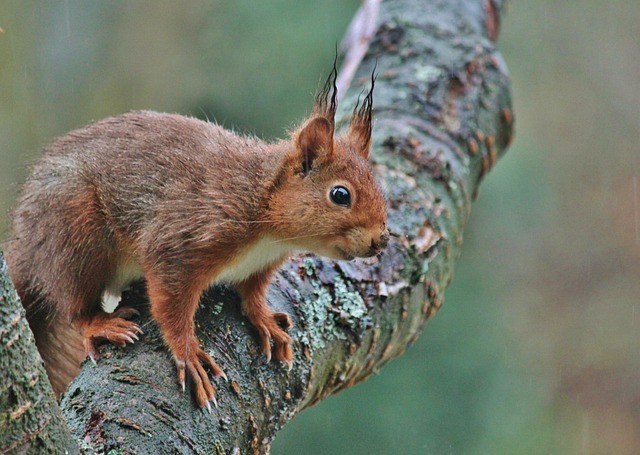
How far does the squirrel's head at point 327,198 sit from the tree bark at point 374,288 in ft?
0.66

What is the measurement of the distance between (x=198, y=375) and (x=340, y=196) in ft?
1.73

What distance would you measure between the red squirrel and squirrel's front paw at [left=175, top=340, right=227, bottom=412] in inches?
5.8

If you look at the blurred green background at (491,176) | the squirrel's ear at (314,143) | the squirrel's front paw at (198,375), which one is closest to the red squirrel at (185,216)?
the squirrel's ear at (314,143)

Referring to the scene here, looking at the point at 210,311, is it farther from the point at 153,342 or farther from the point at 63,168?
the point at 63,168

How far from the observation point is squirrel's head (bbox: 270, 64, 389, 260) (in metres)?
1.76

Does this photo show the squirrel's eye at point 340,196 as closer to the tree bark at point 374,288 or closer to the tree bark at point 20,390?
the tree bark at point 374,288

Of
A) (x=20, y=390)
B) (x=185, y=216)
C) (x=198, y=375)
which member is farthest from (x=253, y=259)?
(x=20, y=390)

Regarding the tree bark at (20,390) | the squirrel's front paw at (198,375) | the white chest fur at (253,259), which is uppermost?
the white chest fur at (253,259)

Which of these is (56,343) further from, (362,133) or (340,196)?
(362,133)

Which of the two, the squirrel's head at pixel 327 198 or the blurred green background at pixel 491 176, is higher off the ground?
the blurred green background at pixel 491 176

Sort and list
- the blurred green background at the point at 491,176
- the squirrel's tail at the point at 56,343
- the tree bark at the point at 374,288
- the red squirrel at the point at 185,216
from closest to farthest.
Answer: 1. the tree bark at the point at 374,288
2. the red squirrel at the point at 185,216
3. the squirrel's tail at the point at 56,343
4. the blurred green background at the point at 491,176

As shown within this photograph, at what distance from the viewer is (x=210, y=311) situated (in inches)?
69.6

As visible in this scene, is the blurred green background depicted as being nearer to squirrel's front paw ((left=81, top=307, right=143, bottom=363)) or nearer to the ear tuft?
the ear tuft

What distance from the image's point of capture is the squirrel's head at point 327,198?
5.77 ft
